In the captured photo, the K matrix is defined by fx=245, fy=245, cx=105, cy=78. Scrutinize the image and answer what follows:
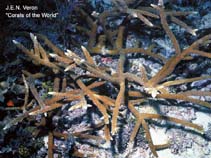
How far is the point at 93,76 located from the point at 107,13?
37.7 inches

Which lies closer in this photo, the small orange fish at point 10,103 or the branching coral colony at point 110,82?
the branching coral colony at point 110,82

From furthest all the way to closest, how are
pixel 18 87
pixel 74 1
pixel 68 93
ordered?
1. pixel 74 1
2. pixel 18 87
3. pixel 68 93

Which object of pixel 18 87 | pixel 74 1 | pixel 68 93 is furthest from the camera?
pixel 74 1

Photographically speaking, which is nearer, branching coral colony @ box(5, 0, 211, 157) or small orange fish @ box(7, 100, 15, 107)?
branching coral colony @ box(5, 0, 211, 157)

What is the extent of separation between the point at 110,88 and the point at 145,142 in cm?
72

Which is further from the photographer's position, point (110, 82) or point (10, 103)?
point (10, 103)

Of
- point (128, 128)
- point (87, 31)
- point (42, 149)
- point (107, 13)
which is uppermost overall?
point (107, 13)

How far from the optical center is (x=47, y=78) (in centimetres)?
296

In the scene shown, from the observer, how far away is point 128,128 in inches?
108

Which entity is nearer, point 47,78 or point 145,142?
point 145,142

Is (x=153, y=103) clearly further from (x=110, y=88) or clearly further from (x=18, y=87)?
(x=18, y=87)

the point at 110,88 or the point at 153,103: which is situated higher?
the point at 110,88

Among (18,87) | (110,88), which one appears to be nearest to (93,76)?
(110,88)

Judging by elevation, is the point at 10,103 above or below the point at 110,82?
below
